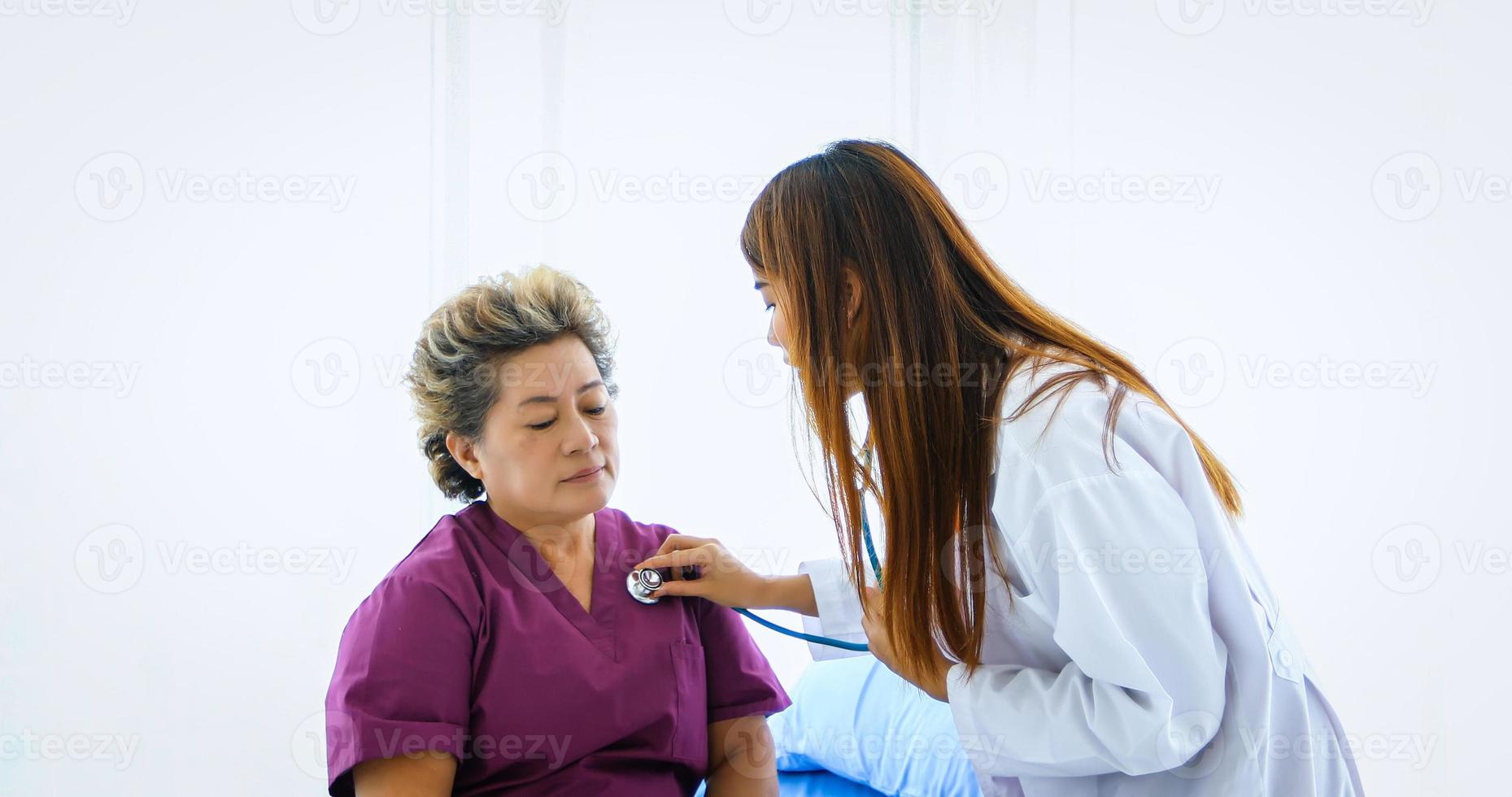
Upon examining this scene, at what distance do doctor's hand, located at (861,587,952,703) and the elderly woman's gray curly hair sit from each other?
575 mm

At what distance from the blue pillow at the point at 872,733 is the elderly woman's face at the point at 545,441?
2.44ft

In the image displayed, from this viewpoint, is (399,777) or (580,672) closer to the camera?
(399,777)

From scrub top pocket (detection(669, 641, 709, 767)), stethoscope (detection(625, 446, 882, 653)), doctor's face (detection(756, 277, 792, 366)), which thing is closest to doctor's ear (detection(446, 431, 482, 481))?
stethoscope (detection(625, 446, 882, 653))

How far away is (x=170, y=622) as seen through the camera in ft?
6.95

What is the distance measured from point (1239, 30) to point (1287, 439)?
3.10 ft

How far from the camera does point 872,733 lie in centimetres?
188

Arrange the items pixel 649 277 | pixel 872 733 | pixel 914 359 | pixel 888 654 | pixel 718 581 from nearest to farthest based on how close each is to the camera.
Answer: pixel 914 359
pixel 888 654
pixel 718 581
pixel 872 733
pixel 649 277

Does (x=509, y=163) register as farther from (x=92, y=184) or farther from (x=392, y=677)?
(x=392, y=677)

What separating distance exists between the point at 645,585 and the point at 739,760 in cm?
32

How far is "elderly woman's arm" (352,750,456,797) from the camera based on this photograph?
125 cm

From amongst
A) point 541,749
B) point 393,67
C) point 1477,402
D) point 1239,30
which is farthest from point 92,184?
point 1477,402

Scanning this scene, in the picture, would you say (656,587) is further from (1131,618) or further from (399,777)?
(1131,618)

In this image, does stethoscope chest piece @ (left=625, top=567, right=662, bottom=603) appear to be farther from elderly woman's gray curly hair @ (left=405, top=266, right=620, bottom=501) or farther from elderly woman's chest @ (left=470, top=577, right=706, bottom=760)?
elderly woman's gray curly hair @ (left=405, top=266, right=620, bottom=501)

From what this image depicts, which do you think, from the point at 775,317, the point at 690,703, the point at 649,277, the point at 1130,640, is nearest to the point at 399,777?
the point at 690,703
